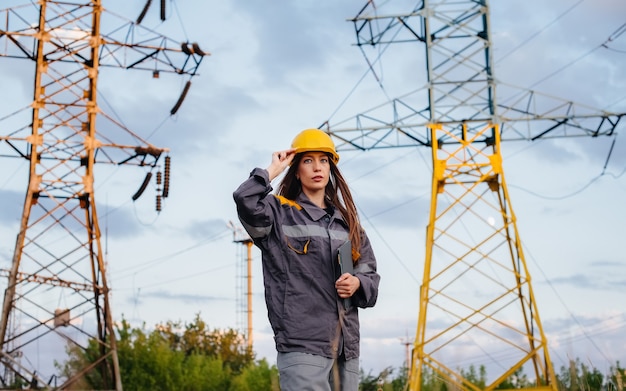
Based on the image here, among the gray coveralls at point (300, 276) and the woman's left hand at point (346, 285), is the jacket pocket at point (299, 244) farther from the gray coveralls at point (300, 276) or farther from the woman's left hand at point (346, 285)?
the woman's left hand at point (346, 285)

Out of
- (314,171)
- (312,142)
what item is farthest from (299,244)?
(312,142)

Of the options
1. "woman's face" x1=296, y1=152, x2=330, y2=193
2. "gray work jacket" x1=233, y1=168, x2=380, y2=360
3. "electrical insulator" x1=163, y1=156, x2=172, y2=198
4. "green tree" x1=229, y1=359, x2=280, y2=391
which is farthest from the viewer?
"green tree" x1=229, y1=359, x2=280, y2=391

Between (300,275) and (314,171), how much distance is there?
55cm

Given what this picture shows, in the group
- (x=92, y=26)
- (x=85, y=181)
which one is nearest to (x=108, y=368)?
(x=85, y=181)

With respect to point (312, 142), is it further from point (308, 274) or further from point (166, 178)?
point (166, 178)

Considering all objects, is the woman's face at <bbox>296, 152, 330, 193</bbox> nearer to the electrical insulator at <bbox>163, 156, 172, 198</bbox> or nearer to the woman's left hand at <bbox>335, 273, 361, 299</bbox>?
the woman's left hand at <bbox>335, 273, 361, 299</bbox>

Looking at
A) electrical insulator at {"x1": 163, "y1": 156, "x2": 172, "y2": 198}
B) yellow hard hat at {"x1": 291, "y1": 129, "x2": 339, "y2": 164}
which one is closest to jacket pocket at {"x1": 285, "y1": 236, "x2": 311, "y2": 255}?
yellow hard hat at {"x1": 291, "y1": 129, "x2": 339, "y2": 164}

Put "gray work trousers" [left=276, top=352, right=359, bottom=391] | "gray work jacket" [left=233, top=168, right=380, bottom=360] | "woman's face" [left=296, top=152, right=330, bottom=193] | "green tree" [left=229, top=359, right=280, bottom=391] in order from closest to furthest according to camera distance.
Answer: "gray work trousers" [left=276, top=352, right=359, bottom=391] → "gray work jacket" [left=233, top=168, right=380, bottom=360] → "woman's face" [left=296, top=152, right=330, bottom=193] → "green tree" [left=229, top=359, right=280, bottom=391]

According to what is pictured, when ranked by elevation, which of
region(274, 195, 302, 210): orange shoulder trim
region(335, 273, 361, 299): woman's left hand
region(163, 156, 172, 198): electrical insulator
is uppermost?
region(163, 156, 172, 198): electrical insulator

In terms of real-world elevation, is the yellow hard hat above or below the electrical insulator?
below

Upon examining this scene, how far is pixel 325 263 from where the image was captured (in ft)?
12.1

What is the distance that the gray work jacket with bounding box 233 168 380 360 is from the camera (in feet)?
11.7

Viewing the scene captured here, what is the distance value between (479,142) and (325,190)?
1368cm

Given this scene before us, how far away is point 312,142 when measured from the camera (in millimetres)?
3967
